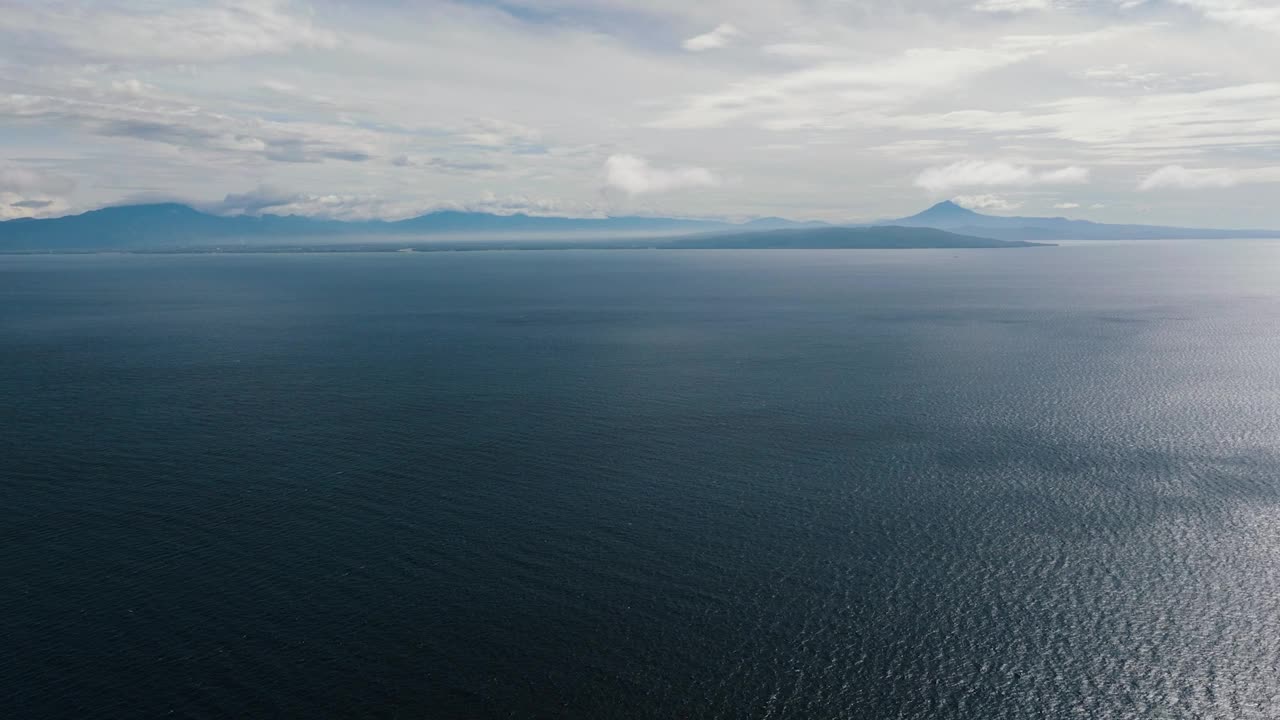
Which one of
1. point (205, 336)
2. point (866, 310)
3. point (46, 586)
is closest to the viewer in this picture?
point (46, 586)

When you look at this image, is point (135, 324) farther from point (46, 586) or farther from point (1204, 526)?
point (1204, 526)

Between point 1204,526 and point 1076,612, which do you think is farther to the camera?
point 1204,526

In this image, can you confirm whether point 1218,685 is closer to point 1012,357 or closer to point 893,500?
point 893,500

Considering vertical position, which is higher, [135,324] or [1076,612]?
[135,324]

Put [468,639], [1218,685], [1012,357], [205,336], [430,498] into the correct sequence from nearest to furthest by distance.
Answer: [1218,685]
[468,639]
[430,498]
[1012,357]
[205,336]

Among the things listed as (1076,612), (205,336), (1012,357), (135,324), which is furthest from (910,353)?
(135,324)

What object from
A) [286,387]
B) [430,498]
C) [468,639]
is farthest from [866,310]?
[468,639]
